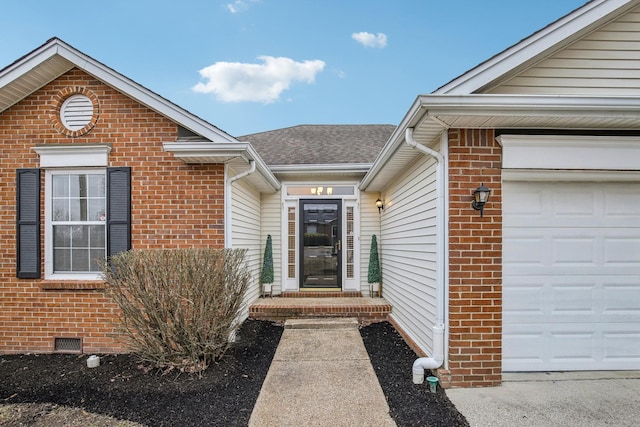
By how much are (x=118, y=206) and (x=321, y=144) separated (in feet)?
17.3

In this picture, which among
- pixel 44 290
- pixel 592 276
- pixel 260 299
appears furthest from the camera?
pixel 260 299

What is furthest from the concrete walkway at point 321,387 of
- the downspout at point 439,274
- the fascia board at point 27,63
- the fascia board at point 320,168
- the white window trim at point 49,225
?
the fascia board at point 27,63

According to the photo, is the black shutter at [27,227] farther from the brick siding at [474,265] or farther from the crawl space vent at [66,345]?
the brick siding at [474,265]

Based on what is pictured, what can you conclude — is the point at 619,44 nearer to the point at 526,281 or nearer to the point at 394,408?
the point at 526,281

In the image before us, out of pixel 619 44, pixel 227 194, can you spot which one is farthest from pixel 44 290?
pixel 619 44

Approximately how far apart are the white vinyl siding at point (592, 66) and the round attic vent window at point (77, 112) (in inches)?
206

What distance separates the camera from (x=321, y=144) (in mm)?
8656

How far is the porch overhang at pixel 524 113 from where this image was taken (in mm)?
2879

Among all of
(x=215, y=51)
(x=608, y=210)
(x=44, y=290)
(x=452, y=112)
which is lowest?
(x=44, y=290)

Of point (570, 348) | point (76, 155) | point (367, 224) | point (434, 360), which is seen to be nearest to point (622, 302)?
point (570, 348)

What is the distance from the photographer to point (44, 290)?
4.57 metres

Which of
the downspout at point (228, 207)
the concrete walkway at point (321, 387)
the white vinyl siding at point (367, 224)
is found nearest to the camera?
the concrete walkway at point (321, 387)

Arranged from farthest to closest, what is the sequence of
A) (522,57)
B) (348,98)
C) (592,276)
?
(348,98), (592,276), (522,57)

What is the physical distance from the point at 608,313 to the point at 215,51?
505 inches
